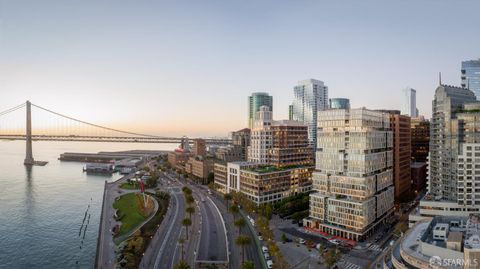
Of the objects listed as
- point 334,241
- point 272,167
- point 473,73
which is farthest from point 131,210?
point 473,73

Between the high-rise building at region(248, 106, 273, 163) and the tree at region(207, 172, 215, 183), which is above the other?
the high-rise building at region(248, 106, 273, 163)

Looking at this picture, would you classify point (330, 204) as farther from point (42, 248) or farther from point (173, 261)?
point (42, 248)

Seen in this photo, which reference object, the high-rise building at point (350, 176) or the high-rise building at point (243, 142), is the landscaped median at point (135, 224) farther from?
the high-rise building at point (243, 142)

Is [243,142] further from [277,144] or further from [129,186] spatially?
[129,186]

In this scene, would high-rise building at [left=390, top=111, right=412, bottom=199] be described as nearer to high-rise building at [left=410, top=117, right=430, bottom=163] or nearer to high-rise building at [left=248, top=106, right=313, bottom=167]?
high-rise building at [left=248, top=106, right=313, bottom=167]

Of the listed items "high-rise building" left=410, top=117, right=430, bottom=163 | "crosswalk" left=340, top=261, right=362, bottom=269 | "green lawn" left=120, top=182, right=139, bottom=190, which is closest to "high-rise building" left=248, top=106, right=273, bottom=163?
"green lawn" left=120, top=182, right=139, bottom=190

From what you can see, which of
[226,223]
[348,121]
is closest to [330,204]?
[348,121]

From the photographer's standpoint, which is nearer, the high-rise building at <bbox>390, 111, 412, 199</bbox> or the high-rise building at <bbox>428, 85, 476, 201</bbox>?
the high-rise building at <bbox>428, 85, 476, 201</bbox>
